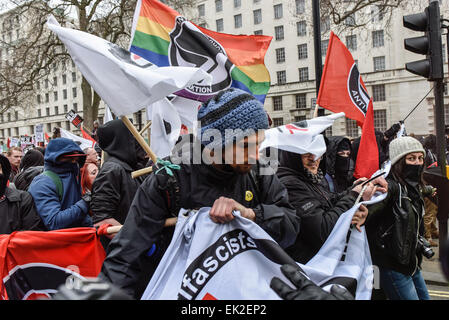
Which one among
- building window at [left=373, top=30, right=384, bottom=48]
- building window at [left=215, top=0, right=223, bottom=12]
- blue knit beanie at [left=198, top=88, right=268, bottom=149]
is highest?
building window at [left=215, top=0, right=223, bottom=12]

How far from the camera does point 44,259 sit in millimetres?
2928

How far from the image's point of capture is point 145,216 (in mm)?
1787

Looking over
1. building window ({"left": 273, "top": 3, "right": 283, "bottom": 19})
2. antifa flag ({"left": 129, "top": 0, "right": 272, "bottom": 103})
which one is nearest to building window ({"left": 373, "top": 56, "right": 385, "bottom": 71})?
building window ({"left": 273, "top": 3, "right": 283, "bottom": 19})

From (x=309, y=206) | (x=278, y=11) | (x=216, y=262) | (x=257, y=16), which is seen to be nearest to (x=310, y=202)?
(x=309, y=206)

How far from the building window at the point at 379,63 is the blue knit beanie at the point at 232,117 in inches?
1708

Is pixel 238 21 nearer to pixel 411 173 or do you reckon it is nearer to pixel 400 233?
pixel 411 173

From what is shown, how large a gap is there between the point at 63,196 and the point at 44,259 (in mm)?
582

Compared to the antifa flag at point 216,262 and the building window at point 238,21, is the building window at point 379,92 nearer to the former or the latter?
the building window at point 238,21

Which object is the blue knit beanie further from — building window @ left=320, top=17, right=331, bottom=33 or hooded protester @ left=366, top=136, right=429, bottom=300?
building window @ left=320, top=17, right=331, bottom=33

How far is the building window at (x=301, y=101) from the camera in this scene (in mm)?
46256

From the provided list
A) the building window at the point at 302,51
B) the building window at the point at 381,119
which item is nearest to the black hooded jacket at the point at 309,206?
the building window at the point at 381,119

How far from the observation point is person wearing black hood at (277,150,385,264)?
2557mm
